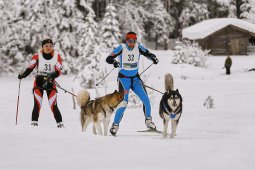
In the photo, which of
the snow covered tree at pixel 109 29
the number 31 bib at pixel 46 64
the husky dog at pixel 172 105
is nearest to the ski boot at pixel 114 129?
the husky dog at pixel 172 105

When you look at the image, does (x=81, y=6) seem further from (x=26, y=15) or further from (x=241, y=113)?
(x=241, y=113)

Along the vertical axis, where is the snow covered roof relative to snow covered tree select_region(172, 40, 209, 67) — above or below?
above

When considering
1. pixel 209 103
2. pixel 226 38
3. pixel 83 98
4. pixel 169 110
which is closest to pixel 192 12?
pixel 226 38

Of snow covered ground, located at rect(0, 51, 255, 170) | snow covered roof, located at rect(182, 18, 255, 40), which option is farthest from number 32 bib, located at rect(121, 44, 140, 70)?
snow covered roof, located at rect(182, 18, 255, 40)

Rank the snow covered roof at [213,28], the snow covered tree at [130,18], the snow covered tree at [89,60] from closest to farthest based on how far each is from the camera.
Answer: the snow covered tree at [89,60]
the snow covered roof at [213,28]
the snow covered tree at [130,18]

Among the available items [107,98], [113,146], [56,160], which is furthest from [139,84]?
[56,160]

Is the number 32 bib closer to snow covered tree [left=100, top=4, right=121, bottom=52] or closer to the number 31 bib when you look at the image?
the number 31 bib

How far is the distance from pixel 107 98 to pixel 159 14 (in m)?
41.9

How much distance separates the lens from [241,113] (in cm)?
1250

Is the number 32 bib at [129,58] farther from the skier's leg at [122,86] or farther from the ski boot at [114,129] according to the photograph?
the ski boot at [114,129]

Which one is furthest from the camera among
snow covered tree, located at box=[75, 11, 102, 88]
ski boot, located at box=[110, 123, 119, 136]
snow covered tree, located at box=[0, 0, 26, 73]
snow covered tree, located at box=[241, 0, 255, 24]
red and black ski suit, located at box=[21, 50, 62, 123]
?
snow covered tree, located at box=[241, 0, 255, 24]

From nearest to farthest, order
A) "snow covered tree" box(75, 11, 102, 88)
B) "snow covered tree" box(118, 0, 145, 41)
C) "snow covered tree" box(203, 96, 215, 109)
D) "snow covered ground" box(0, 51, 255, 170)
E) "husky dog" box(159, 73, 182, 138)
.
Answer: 1. "snow covered ground" box(0, 51, 255, 170)
2. "husky dog" box(159, 73, 182, 138)
3. "snow covered tree" box(203, 96, 215, 109)
4. "snow covered tree" box(75, 11, 102, 88)
5. "snow covered tree" box(118, 0, 145, 41)

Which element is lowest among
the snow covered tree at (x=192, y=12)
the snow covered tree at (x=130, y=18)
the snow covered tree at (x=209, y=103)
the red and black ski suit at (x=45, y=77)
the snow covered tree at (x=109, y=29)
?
the snow covered tree at (x=209, y=103)

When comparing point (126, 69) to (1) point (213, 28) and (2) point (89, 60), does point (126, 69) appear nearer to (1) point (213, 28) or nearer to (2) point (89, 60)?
(2) point (89, 60)
